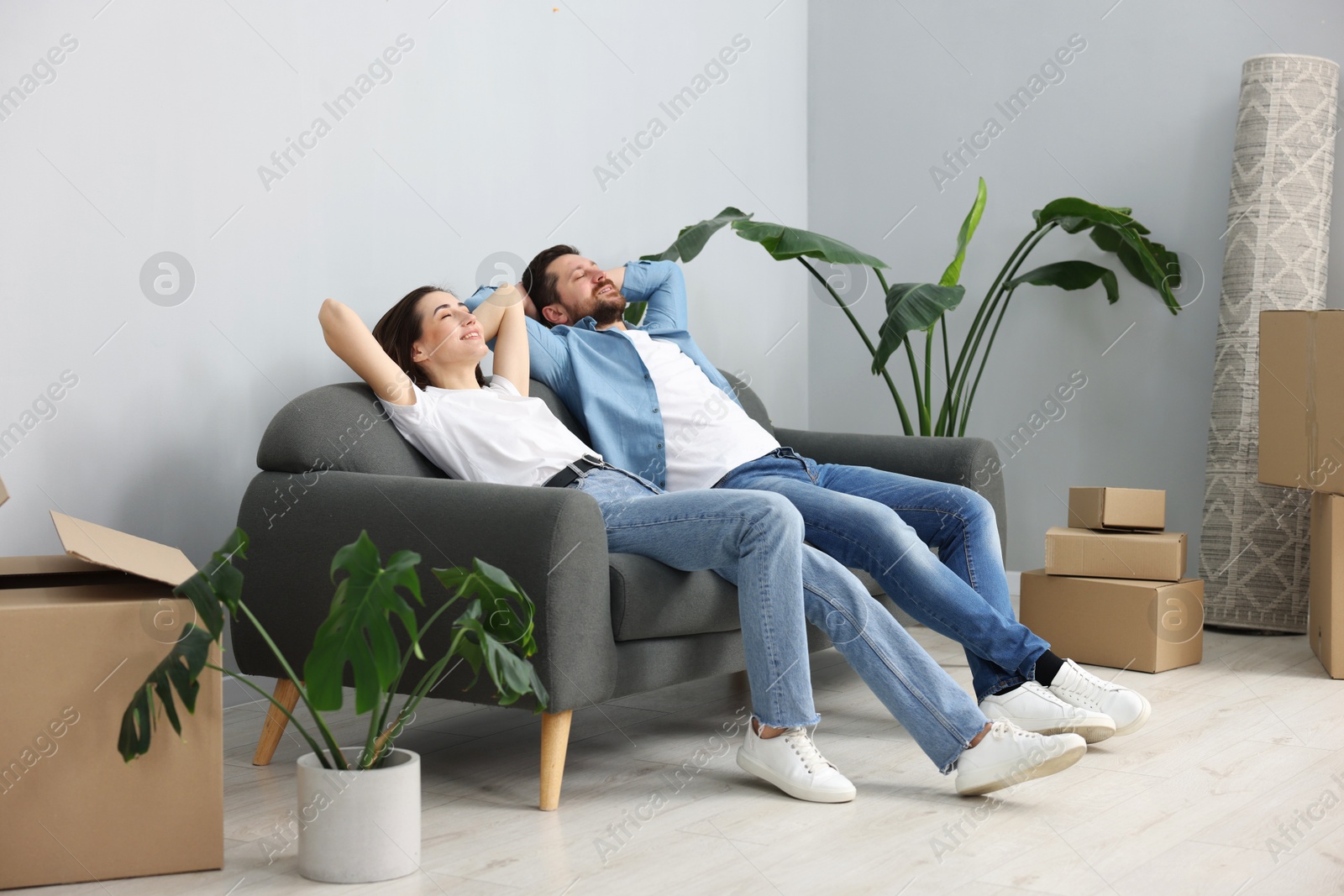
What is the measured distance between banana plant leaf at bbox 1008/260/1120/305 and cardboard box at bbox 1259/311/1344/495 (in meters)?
0.68

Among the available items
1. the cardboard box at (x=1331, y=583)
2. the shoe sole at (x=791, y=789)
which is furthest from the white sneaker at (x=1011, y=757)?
the cardboard box at (x=1331, y=583)

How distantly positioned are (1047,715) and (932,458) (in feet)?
2.75

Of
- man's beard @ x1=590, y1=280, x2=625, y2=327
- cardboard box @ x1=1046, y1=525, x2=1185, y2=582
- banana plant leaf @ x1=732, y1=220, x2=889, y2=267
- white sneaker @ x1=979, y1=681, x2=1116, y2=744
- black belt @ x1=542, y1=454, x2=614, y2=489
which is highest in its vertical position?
banana plant leaf @ x1=732, y1=220, x2=889, y2=267

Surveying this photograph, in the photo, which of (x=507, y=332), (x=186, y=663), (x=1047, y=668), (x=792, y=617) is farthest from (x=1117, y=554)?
(x=186, y=663)

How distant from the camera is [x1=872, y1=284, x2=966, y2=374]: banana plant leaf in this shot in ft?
10.4

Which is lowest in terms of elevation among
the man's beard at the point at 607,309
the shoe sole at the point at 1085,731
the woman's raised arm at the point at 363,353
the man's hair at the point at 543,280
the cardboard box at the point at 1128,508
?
the shoe sole at the point at 1085,731

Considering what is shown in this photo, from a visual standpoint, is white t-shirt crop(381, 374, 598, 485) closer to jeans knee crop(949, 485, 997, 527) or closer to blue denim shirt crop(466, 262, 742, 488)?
blue denim shirt crop(466, 262, 742, 488)

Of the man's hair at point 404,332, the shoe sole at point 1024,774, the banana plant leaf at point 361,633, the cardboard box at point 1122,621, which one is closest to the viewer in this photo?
the banana plant leaf at point 361,633

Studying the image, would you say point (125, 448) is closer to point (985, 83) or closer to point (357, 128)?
point (357, 128)

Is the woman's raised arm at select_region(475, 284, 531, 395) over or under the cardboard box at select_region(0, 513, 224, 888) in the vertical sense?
over

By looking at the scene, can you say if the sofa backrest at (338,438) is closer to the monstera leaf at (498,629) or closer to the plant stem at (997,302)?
the monstera leaf at (498,629)

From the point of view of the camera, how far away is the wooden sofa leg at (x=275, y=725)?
216 cm

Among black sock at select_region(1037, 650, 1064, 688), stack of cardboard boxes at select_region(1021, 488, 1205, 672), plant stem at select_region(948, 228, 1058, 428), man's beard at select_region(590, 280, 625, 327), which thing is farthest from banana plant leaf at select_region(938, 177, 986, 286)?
black sock at select_region(1037, 650, 1064, 688)

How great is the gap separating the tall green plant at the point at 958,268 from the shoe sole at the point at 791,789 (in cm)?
147
